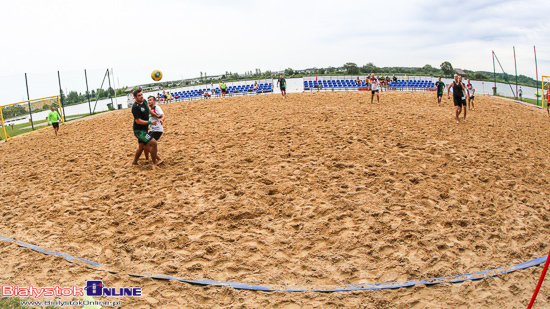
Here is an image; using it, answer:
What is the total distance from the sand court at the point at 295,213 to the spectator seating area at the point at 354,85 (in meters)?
20.3

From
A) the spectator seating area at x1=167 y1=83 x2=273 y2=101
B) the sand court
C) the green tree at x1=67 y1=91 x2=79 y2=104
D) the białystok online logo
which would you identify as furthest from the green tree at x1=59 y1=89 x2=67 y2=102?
the białystok online logo

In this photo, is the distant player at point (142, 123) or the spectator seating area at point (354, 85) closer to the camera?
the distant player at point (142, 123)

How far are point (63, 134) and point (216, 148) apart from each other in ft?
28.7

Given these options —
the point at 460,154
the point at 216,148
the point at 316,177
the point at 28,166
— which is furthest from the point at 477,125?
the point at 28,166

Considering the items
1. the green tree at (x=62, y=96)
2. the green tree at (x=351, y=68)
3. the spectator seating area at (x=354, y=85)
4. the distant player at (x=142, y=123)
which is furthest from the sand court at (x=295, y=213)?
the green tree at (x=351, y=68)

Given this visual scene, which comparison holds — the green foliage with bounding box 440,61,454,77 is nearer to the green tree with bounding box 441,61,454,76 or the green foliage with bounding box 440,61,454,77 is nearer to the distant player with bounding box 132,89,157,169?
the green tree with bounding box 441,61,454,76

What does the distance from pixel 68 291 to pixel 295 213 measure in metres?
3.34

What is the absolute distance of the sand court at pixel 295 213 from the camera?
161 inches

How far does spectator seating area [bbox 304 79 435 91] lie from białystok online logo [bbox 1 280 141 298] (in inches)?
1036

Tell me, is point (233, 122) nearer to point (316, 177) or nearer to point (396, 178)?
point (316, 177)

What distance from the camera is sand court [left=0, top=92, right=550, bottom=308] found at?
4083mm

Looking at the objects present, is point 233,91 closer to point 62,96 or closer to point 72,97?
point 72,97

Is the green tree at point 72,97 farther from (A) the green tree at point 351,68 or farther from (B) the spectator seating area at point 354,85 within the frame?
(A) the green tree at point 351,68

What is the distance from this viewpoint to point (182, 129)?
12328 mm
